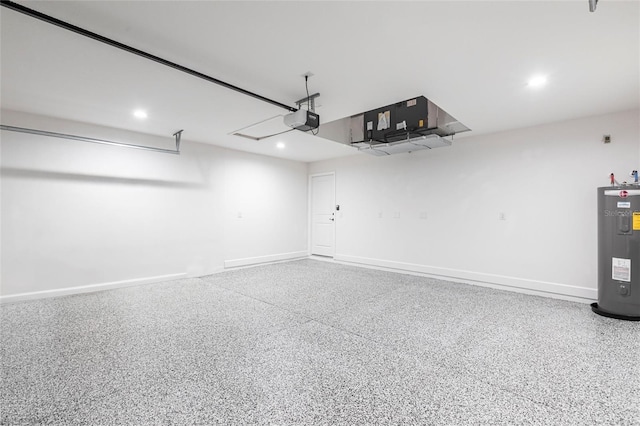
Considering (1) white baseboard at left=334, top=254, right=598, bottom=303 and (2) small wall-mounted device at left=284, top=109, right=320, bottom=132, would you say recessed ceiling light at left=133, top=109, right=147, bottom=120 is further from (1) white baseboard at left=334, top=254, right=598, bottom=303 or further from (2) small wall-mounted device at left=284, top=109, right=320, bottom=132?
(1) white baseboard at left=334, top=254, right=598, bottom=303

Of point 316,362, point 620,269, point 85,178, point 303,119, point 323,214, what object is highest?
point 303,119

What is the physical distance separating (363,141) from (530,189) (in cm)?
255

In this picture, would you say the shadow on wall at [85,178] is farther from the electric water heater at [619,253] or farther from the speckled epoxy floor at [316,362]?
the electric water heater at [619,253]

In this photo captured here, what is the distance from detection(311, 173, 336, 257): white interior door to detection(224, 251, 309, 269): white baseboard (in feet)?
1.29

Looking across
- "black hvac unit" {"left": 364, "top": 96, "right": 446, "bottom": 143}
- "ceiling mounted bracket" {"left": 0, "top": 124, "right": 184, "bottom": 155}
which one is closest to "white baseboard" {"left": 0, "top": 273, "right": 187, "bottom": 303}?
"ceiling mounted bracket" {"left": 0, "top": 124, "right": 184, "bottom": 155}

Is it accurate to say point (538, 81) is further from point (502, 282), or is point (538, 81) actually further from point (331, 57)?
point (502, 282)

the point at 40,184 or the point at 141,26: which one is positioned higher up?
the point at 141,26

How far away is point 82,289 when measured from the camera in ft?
13.6

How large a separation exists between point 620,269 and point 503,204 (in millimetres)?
1532

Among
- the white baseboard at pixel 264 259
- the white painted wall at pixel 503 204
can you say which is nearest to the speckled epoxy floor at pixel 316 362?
the white painted wall at pixel 503 204

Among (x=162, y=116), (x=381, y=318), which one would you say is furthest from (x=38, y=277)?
(x=381, y=318)

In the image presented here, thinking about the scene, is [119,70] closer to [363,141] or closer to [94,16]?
[94,16]

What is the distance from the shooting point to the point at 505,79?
2754 millimetres

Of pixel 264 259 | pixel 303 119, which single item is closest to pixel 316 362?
pixel 303 119
